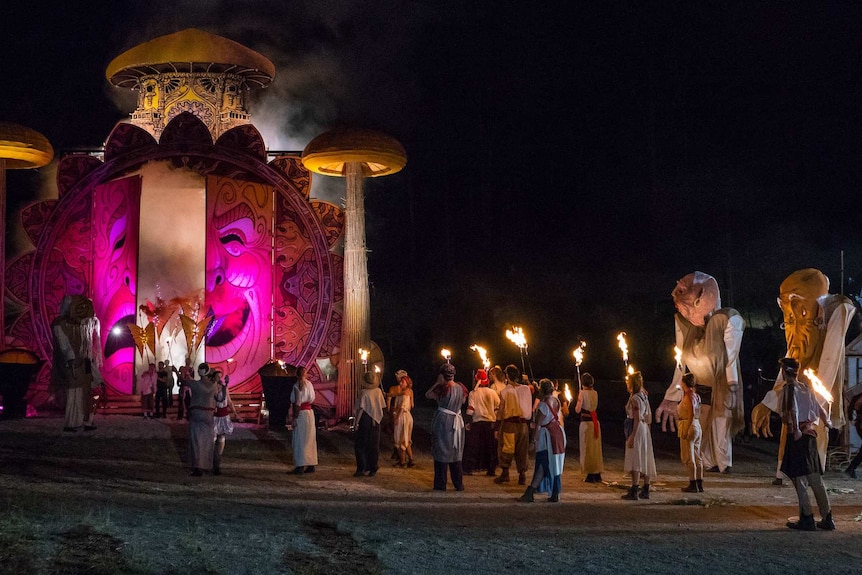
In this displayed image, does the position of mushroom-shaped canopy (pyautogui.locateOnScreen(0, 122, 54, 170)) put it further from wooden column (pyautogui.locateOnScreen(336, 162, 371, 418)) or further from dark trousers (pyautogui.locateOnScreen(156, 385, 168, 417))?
wooden column (pyautogui.locateOnScreen(336, 162, 371, 418))

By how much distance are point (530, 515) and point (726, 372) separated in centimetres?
575

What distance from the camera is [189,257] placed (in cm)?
2275

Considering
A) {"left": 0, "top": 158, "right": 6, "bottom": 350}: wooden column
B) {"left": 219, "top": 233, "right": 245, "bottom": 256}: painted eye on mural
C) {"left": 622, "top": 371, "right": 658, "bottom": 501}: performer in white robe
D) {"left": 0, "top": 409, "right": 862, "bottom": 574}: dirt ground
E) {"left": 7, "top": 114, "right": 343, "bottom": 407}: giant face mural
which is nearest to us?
{"left": 0, "top": 409, "right": 862, "bottom": 574}: dirt ground

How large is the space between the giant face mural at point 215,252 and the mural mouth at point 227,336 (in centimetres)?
2

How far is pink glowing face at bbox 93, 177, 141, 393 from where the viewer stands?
22406mm

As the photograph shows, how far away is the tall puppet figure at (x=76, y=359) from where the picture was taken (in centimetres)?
1805

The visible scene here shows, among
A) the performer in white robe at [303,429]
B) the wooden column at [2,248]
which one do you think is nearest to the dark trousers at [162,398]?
the wooden column at [2,248]

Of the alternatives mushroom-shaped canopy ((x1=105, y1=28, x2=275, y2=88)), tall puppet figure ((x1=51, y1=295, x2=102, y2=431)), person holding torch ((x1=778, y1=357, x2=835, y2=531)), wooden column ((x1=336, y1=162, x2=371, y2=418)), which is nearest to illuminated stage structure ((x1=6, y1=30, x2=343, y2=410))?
wooden column ((x1=336, y1=162, x2=371, y2=418))

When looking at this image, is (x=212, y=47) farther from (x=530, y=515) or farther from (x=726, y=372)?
(x=530, y=515)

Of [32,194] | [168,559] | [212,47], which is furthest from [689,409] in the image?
[32,194]

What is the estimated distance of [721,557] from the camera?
813 cm

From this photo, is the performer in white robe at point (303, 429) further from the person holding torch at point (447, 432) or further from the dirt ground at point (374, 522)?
the person holding torch at point (447, 432)

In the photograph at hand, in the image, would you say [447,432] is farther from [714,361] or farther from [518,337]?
[714,361]

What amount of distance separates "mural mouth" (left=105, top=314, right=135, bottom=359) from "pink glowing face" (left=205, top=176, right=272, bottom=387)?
70.2 inches
